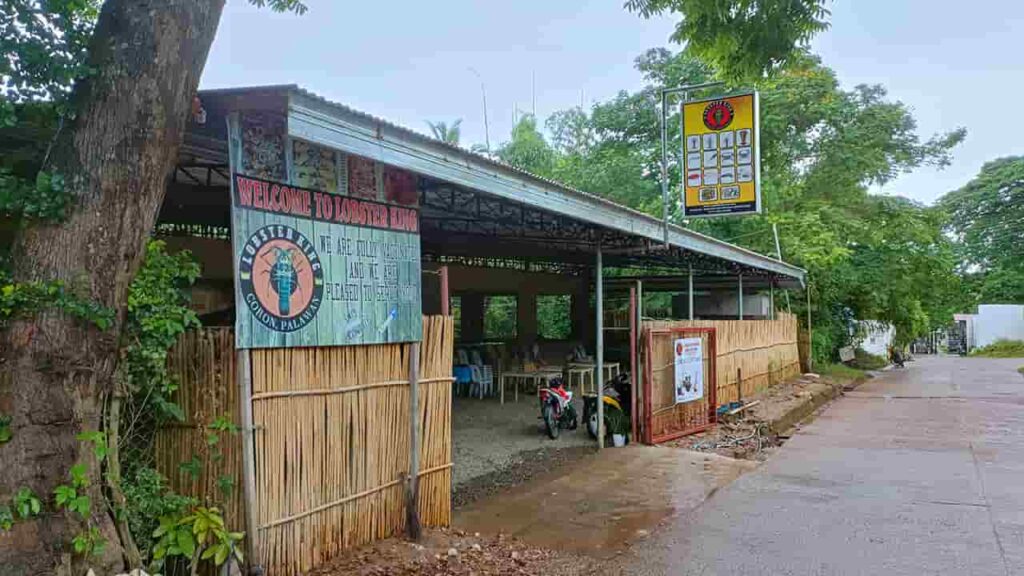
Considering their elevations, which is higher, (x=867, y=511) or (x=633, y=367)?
(x=633, y=367)

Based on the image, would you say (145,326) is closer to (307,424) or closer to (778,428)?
(307,424)

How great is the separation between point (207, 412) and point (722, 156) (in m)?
7.20

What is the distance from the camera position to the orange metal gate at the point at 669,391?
29.5 feet

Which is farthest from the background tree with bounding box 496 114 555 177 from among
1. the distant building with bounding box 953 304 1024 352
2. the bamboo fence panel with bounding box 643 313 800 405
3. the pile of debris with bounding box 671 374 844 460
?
the distant building with bounding box 953 304 1024 352

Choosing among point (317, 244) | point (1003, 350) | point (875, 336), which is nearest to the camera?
point (317, 244)

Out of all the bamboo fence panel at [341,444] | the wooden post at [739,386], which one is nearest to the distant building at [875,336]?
the wooden post at [739,386]

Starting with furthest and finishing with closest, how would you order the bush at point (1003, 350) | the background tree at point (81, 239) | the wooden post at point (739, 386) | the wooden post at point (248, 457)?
the bush at point (1003, 350), the wooden post at point (739, 386), the wooden post at point (248, 457), the background tree at point (81, 239)

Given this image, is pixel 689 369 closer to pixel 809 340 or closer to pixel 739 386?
pixel 739 386

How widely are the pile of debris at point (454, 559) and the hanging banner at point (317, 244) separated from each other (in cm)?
134

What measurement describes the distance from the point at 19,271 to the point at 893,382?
21093 millimetres

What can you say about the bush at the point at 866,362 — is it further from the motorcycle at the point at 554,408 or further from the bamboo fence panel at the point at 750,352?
the motorcycle at the point at 554,408

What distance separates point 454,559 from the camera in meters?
4.65

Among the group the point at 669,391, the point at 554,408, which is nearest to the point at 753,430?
the point at 669,391

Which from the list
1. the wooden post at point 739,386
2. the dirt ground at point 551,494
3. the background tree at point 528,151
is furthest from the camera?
the background tree at point 528,151
